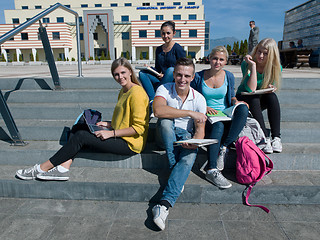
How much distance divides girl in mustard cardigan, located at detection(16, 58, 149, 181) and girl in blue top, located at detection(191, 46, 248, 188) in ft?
2.48

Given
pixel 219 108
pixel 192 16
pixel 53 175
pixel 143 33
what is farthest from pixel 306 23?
pixel 53 175

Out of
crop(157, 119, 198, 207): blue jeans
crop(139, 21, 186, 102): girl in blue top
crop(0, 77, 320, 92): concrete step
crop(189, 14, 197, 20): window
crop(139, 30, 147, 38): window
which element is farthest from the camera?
crop(189, 14, 197, 20): window

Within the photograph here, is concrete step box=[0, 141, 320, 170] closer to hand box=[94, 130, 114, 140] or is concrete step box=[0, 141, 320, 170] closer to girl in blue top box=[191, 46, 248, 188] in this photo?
girl in blue top box=[191, 46, 248, 188]

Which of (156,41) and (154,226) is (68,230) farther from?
(156,41)

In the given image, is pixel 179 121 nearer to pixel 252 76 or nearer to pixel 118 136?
pixel 118 136

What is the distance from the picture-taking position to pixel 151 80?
11.8 ft

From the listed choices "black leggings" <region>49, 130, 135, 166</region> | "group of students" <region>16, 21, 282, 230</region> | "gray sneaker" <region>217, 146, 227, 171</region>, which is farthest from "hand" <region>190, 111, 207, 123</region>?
"black leggings" <region>49, 130, 135, 166</region>

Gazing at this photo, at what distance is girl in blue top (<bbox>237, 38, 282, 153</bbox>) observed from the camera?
2.95m

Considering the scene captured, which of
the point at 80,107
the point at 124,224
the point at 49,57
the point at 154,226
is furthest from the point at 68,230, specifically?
the point at 49,57

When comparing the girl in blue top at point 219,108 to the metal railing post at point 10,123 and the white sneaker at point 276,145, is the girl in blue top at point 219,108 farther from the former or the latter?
the metal railing post at point 10,123

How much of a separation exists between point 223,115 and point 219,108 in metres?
0.23

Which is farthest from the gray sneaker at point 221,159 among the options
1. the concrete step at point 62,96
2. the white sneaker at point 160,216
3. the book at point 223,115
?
the concrete step at point 62,96

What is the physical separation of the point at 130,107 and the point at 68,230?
4.25ft

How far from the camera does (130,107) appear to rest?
8.37 ft
